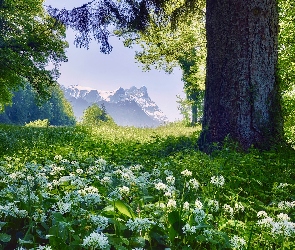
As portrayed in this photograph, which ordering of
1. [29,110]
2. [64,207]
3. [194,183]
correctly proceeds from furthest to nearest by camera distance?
1. [29,110]
2. [194,183]
3. [64,207]

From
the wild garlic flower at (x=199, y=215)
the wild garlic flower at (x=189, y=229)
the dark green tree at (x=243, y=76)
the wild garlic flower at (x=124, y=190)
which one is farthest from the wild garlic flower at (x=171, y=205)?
the dark green tree at (x=243, y=76)

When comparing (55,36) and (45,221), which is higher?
(55,36)

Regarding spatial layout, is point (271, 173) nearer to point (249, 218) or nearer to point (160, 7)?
point (249, 218)

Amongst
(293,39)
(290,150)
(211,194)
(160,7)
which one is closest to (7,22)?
(160,7)

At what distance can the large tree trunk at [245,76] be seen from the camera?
615cm

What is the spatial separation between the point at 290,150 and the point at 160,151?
249 cm

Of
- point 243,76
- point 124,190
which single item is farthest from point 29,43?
point 124,190

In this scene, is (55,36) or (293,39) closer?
(293,39)

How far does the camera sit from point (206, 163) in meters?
4.22

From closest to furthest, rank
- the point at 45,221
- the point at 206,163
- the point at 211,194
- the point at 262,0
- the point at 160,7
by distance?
1. the point at 45,221
2. the point at 211,194
3. the point at 206,163
4. the point at 262,0
5. the point at 160,7

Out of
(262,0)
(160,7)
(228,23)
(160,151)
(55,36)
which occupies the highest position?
(55,36)

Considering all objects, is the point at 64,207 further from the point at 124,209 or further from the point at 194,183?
the point at 194,183

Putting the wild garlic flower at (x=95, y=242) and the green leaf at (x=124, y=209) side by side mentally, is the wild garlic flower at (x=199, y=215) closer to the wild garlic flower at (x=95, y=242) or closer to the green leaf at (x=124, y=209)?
the green leaf at (x=124, y=209)

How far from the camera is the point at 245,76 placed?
6.18m
